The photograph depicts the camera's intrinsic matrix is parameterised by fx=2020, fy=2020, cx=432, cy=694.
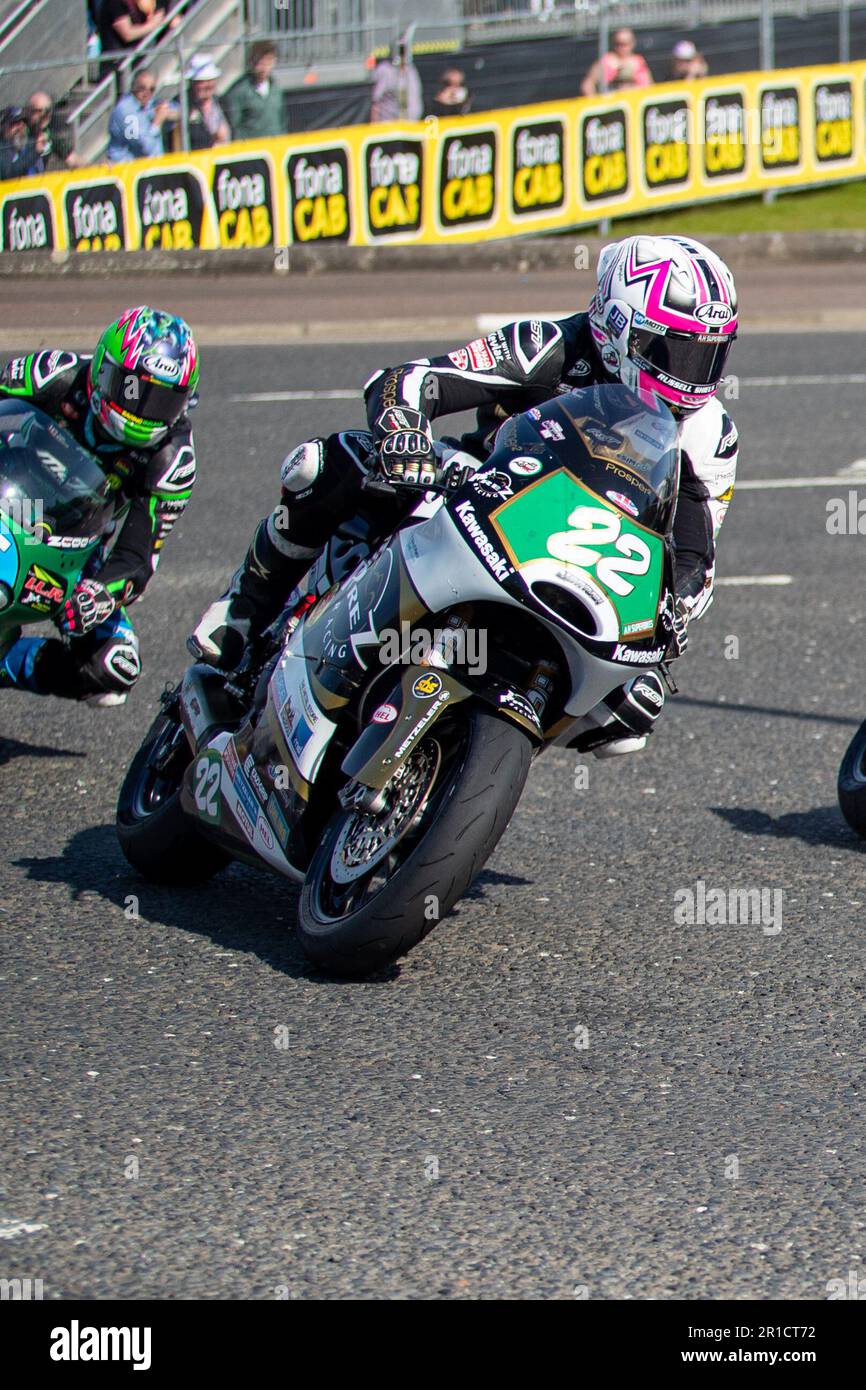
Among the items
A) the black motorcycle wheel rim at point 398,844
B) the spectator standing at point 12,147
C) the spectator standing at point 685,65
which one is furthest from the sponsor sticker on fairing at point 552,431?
the spectator standing at point 685,65

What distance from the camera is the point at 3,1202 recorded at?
361 cm

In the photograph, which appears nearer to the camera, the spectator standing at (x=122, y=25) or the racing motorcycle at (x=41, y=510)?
the racing motorcycle at (x=41, y=510)

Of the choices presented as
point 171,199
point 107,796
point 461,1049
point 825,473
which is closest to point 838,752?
point 107,796

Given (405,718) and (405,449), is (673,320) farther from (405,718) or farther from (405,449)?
(405,718)

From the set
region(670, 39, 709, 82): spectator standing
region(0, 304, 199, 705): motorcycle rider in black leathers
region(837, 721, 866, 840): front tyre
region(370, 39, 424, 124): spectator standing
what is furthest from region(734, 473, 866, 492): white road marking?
region(670, 39, 709, 82): spectator standing

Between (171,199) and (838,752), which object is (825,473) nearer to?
(838,752)

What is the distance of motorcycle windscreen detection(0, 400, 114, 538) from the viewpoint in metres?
6.55

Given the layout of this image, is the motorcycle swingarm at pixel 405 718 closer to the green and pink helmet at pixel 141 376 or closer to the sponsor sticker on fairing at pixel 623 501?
the sponsor sticker on fairing at pixel 623 501

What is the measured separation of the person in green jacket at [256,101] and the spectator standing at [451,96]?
6.42 feet

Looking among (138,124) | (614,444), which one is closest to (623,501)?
(614,444)

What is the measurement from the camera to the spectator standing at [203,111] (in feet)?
64.1

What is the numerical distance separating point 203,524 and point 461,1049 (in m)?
6.49

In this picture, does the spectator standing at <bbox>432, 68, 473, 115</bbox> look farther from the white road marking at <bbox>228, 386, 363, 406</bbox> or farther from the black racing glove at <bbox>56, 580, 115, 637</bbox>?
the black racing glove at <bbox>56, 580, 115, 637</bbox>

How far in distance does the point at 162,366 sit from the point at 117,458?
42cm
